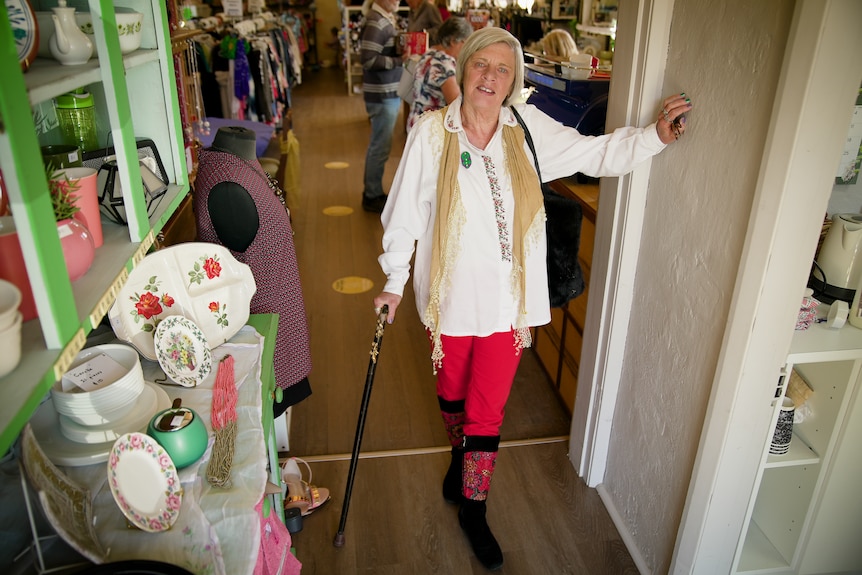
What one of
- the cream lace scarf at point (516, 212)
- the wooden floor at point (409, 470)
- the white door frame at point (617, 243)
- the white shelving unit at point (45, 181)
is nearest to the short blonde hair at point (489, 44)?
the cream lace scarf at point (516, 212)

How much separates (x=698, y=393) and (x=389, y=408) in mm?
1417

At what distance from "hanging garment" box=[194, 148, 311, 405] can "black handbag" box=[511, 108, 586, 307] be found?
786mm

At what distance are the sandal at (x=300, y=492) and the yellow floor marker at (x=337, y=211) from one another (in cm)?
295

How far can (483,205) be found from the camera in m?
1.73

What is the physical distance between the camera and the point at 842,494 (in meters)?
1.75

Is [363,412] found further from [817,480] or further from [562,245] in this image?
[817,480]

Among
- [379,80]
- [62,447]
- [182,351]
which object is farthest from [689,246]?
[379,80]

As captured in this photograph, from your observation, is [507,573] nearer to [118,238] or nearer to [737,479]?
[737,479]

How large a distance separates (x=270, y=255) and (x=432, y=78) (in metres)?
2.11

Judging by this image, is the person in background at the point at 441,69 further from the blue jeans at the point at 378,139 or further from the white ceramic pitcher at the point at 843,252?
the white ceramic pitcher at the point at 843,252

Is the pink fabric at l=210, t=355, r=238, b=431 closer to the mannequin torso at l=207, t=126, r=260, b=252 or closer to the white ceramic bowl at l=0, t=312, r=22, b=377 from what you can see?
the mannequin torso at l=207, t=126, r=260, b=252

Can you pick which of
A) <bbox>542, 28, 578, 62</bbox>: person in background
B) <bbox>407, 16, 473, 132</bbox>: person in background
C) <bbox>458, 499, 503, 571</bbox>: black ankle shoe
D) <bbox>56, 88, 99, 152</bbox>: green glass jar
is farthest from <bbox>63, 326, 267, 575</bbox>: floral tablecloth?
<bbox>542, 28, 578, 62</bbox>: person in background

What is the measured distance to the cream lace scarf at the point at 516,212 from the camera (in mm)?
1711

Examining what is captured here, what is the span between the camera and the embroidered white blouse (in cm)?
173
